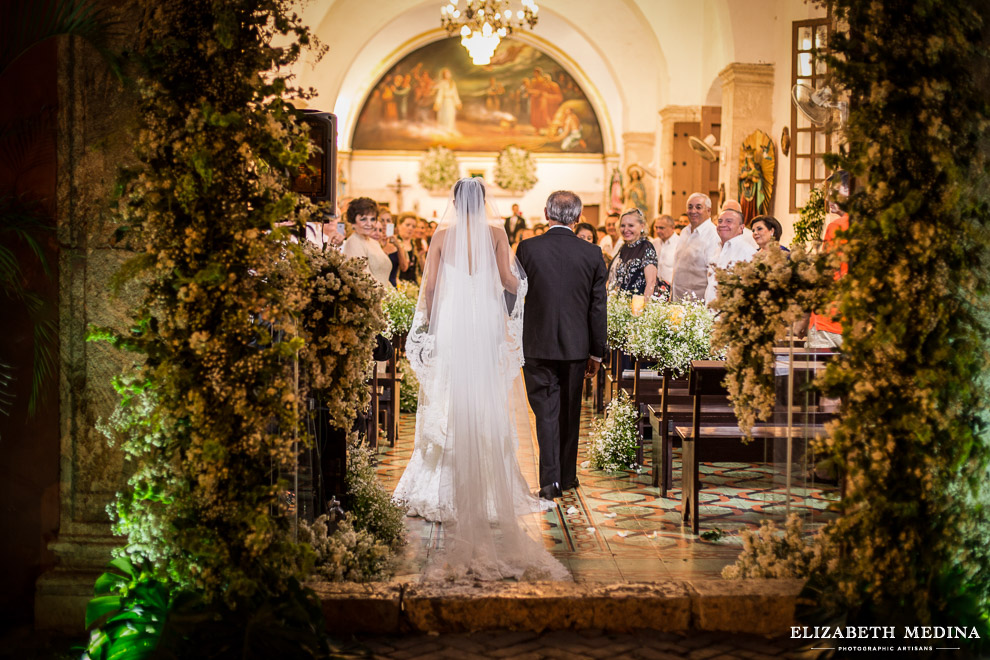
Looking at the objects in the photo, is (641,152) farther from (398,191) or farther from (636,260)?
(636,260)

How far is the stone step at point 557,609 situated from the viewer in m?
4.12

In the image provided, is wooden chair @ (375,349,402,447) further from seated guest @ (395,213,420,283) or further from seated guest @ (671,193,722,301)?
seated guest @ (395,213,420,283)

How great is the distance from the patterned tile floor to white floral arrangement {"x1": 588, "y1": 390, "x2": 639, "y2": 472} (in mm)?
97

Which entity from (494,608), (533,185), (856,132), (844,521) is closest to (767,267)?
(856,132)

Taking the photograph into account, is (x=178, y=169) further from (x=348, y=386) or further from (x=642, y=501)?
(x=642, y=501)

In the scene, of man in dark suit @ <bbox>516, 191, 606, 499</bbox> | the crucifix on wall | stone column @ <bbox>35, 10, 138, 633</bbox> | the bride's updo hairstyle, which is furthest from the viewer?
the crucifix on wall

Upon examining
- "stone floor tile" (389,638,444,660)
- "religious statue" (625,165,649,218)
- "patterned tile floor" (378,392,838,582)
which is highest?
"religious statue" (625,165,649,218)

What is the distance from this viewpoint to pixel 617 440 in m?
7.61

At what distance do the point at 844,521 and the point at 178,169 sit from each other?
306 centimetres

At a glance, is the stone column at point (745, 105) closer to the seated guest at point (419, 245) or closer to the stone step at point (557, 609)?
the seated guest at point (419, 245)

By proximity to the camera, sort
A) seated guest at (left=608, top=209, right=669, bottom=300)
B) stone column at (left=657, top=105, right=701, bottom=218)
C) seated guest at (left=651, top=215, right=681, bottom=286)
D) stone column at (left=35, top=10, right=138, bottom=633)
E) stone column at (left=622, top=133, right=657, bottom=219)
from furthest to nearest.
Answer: stone column at (left=622, top=133, right=657, bottom=219), stone column at (left=657, top=105, right=701, bottom=218), seated guest at (left=651, top=215, right=681, bottom=286), seated guest at (left=608, top=209, right=669, bottom=300), stone column at (left=35, top=10, right=138, bottom=633)

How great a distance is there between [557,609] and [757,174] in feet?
30.8

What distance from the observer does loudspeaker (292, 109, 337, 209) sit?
556 cm

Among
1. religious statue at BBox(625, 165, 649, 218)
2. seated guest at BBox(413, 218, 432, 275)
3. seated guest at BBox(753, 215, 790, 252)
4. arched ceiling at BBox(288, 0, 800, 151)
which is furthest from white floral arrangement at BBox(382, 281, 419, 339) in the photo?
religious statue at BBox(625, 165, 649, 218)
